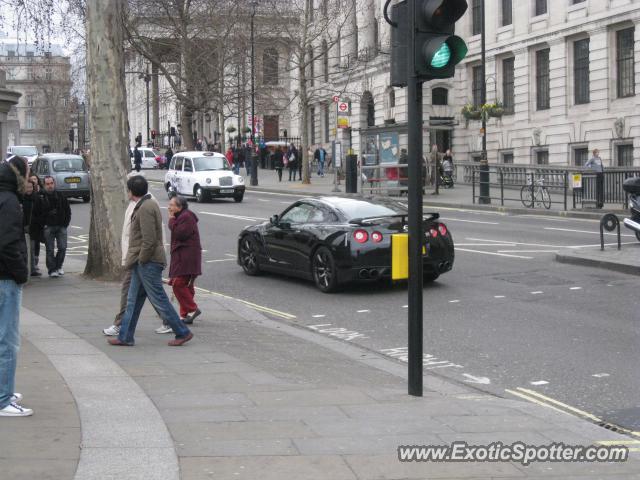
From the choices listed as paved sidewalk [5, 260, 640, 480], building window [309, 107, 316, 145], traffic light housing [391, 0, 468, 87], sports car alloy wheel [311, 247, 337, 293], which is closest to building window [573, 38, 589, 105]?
building window [309, 107, 316, 145]

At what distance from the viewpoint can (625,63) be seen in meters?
37.9

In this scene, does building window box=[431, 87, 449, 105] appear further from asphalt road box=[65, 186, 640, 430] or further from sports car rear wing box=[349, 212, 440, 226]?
sports car rear wing box=[349, 212, 440, 226]

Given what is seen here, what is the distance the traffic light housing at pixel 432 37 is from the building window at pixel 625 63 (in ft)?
106

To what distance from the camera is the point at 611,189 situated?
2819 cm

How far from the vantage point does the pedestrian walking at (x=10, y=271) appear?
640 cm

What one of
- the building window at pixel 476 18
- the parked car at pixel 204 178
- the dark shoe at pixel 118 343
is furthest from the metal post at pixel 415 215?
the building window at pixel 476 18

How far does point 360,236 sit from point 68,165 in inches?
902

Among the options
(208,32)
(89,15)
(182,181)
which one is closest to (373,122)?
(208,32)

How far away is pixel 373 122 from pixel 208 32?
1145cm

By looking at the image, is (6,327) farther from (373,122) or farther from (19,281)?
(373,122)

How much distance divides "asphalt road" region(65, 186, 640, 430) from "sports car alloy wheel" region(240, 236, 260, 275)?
23 centimetres

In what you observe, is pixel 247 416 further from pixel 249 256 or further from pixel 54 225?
pixel 54 225

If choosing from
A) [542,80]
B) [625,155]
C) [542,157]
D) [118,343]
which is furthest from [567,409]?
[542,80]

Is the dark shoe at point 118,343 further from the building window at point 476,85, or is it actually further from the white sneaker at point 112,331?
the building window at point 476,85
